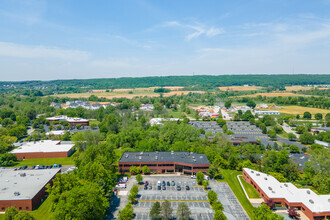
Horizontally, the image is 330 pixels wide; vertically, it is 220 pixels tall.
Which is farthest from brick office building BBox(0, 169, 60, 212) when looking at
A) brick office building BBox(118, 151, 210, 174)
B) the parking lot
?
the parking lot

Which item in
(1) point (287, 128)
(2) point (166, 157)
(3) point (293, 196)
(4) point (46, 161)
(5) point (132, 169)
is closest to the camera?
(3) point (293, 196)

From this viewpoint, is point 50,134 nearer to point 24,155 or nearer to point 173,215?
point 24,155

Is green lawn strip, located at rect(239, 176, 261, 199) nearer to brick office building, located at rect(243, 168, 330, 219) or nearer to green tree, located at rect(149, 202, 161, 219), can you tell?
brick office building, located at rect(243, 168, 330, 219)

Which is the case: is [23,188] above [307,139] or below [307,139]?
below

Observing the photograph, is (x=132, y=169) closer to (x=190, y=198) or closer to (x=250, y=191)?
(x=190, y=198)

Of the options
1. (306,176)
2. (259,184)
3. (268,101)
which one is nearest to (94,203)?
(259,184)

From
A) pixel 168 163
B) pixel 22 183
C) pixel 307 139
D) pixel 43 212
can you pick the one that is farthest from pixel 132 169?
pixel 307 139
